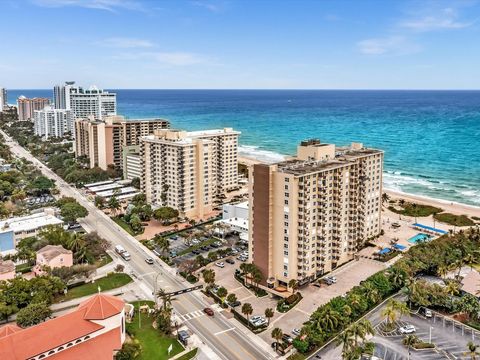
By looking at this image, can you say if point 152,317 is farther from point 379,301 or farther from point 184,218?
point 184,218

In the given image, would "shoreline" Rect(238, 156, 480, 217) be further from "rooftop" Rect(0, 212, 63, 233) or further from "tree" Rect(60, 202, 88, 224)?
"rooftop" Rect(0, 212, 63, 233)

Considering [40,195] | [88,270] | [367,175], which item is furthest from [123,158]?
[367,175]

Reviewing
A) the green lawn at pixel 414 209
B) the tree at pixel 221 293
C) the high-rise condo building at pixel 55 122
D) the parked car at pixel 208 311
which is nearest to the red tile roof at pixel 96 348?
the parked car at pixel 208 311

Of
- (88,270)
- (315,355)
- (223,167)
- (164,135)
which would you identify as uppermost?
(164,135)

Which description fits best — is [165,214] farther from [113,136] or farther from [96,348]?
[113,136]

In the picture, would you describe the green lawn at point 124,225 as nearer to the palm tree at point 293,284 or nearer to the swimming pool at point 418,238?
the palm tree at point 293,284

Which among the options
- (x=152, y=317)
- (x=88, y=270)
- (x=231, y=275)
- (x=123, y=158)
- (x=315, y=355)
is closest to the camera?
(x=315, y=355)

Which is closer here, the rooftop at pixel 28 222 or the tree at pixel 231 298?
the tree at pixel 231 298
